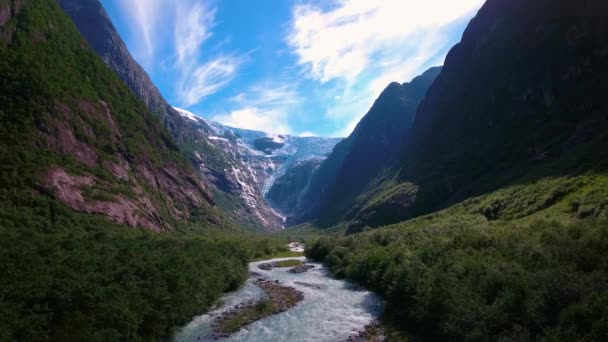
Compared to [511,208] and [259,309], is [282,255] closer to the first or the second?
[511,208]

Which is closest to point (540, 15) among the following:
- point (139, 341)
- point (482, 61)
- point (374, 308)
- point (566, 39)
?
point (566, 39)

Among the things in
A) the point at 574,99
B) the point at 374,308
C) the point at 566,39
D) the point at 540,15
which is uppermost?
the point at 540,15

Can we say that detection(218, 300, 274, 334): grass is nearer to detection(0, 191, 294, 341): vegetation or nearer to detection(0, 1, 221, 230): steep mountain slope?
detection(0, 191, 294, 341): vegetation

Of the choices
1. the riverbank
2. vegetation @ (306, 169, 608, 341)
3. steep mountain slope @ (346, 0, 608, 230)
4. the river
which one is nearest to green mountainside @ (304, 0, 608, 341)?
vegetation @ (306, 169, 608, 341)

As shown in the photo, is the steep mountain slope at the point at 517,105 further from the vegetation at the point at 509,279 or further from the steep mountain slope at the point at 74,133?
the steep mountain slope at the point at 74,133

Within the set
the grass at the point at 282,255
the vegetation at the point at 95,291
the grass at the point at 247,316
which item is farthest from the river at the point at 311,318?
the grass at the point at 282,255

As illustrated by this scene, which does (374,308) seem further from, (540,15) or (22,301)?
(540,15)
